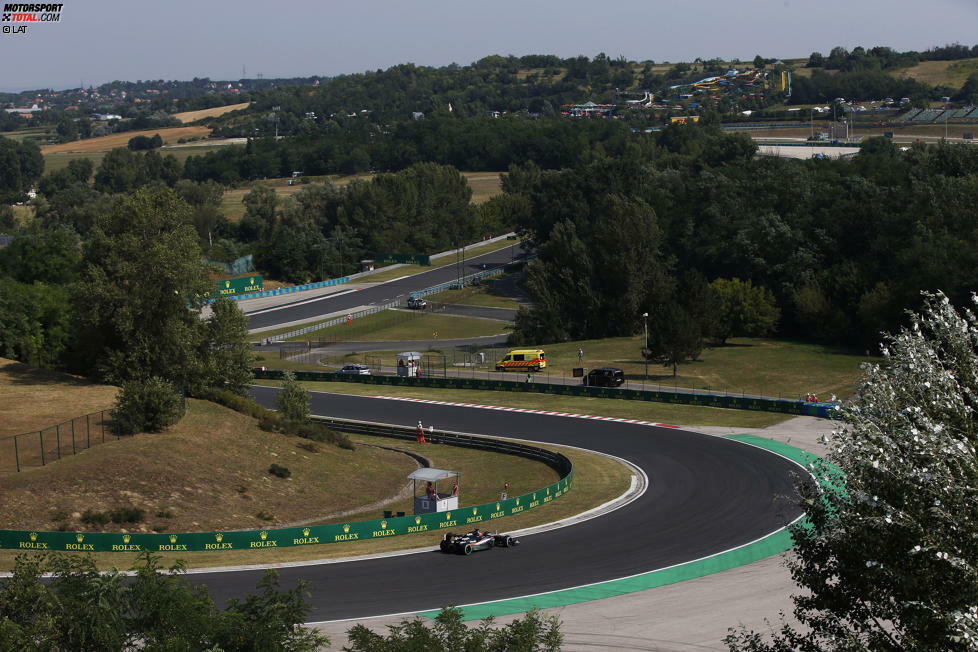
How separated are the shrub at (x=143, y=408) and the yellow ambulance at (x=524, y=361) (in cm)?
3802

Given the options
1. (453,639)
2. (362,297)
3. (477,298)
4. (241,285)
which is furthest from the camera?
(241,285)

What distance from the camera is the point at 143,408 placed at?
5034cm

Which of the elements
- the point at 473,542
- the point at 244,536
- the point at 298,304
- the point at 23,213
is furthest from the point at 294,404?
the point at 23,213

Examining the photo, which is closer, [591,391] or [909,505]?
[909,505]

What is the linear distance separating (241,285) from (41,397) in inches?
2869

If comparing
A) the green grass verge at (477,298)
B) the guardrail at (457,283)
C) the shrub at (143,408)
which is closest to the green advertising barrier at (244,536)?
the shrub at (143,408)

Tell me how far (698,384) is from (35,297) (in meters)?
54.1

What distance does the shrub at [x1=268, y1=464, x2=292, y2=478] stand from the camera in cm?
5097

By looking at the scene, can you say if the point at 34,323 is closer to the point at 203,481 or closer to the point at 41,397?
the point at 41,397

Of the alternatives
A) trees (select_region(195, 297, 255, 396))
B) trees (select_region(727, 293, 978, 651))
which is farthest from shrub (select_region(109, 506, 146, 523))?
trees (select_region(727, 293, 978, 651))

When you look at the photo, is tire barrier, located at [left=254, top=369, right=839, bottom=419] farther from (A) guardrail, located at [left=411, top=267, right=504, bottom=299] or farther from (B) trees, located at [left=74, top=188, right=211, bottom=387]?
(A) guardrail, located at [left=411, top=267, right=504, bottom=299]

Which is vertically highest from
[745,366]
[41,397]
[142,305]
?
[142,305]

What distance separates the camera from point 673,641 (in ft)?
97.1

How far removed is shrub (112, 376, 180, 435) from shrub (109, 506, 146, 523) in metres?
8.27
